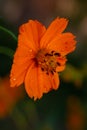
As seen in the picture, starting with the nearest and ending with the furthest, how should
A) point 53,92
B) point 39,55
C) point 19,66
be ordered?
1. point 19,66
2. point 39,55
3. point 53,92

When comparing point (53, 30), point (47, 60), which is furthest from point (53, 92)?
point (53, 30)

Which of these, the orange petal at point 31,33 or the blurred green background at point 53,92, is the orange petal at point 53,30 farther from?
the blurred green background at point 53,92

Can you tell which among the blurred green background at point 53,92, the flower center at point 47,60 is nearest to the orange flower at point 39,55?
the flower center at point 47,60

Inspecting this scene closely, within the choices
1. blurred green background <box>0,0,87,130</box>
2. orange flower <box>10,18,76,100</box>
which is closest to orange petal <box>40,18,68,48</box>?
orange flower <box>10,18,76,100</box>

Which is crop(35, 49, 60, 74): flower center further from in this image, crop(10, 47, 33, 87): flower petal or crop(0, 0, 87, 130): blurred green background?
crop(0, 0, 87, 130): blurred green background

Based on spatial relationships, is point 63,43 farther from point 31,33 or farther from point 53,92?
point 53,92
